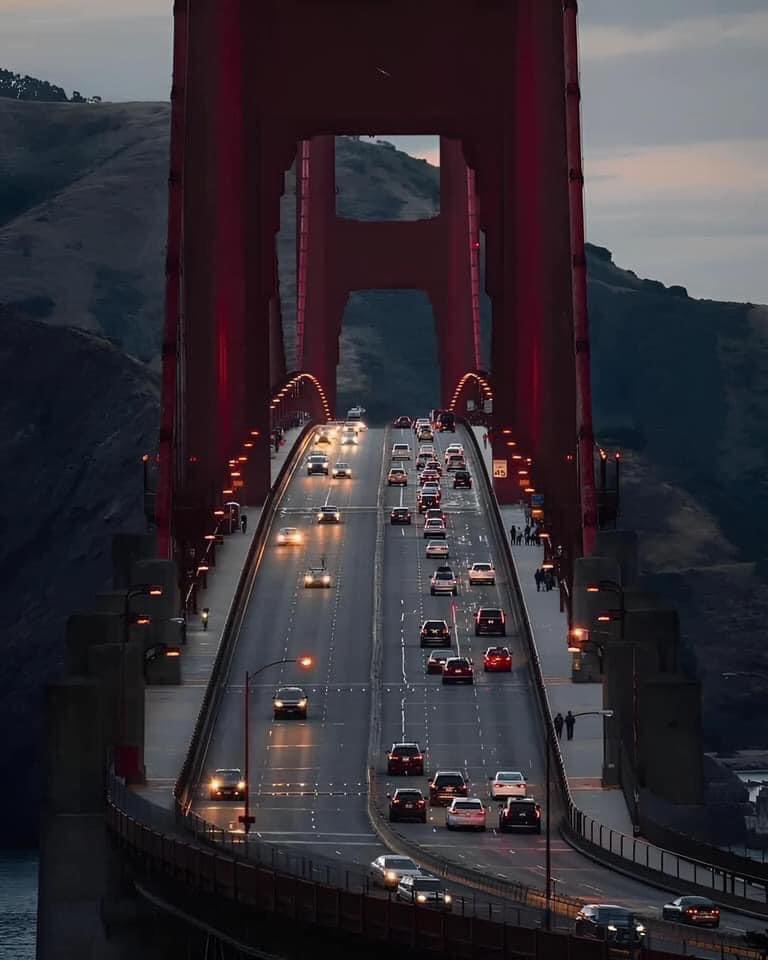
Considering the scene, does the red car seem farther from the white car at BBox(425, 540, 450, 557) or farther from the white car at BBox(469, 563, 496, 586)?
the white car at BBox(425, 540, 450, 557)

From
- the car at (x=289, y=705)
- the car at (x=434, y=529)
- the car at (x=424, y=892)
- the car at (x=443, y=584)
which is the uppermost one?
the car at (x=434, y=529)

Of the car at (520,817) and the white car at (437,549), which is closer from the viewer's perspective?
the car at (520,817)

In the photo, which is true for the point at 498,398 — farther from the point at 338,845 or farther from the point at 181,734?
the point at 338,845

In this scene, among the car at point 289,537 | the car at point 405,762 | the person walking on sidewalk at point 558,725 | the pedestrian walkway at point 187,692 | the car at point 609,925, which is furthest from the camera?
the car at point 289,537

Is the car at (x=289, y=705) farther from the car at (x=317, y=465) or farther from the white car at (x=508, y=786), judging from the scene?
the car at (x=317, y=465)

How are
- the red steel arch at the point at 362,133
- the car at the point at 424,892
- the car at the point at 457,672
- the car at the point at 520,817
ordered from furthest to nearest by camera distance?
the red steel arch at the point at 362,133 → the car at the point at 457,672 → the car at the point at 520,817 → the car at the point at 424,892

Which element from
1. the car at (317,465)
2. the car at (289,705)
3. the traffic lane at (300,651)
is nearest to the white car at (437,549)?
the traffic lane at (300,651)

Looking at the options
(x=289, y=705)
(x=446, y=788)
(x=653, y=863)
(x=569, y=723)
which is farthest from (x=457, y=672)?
(x=653, y=863)
